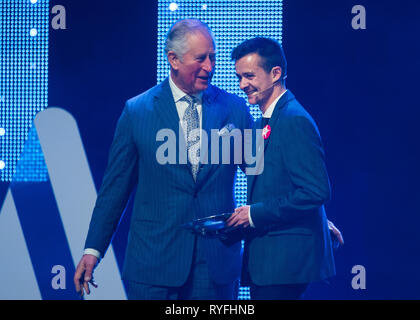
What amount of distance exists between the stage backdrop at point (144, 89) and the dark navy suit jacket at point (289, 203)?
1.23 metres

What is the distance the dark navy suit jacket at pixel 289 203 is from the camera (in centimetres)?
223

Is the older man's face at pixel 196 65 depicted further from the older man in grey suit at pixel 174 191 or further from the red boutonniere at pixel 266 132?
the red boutonniere at pixel 266 132

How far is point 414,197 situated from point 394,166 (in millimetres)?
212

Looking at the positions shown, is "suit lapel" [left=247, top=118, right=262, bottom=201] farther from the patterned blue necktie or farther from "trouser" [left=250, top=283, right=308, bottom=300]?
"trouser" [left=250, top=283, right=308, bottom=300]

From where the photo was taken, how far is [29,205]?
367cm

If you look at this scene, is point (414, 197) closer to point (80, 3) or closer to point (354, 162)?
point (354, 162)

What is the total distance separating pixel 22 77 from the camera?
142 inches

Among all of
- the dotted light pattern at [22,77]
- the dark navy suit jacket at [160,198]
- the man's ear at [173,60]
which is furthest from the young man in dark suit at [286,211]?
the dotted light pattern at [22,77]

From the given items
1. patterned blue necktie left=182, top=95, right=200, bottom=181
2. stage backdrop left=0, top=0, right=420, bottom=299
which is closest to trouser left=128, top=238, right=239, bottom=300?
patterned blue necktie left=182, top=95, right=200, bottom=181

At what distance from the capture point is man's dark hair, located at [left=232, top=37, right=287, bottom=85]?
2.44 meters

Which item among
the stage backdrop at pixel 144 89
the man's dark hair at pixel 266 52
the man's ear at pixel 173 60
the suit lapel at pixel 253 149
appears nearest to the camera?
the suit lapel at pixel 253 149

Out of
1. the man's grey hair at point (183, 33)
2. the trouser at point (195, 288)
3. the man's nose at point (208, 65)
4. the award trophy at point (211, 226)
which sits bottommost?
the trouser at point (195, 288)

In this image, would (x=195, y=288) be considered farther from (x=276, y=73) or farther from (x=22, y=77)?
(x=22, y=77)
